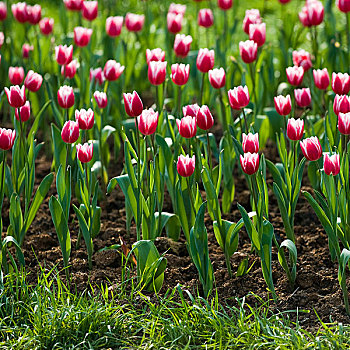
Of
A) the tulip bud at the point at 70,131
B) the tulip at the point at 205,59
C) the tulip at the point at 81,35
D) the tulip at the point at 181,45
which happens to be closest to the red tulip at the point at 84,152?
the tulip bud at the point at 70,131

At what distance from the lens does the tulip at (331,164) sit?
278 centimetres

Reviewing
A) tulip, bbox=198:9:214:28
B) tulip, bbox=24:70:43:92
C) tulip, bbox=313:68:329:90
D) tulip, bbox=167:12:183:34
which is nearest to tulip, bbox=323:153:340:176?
tulip, bbox=313:68:329:90

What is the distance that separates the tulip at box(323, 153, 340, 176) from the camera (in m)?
2.78

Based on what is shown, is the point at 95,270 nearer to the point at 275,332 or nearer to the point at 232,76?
the point at 275,332

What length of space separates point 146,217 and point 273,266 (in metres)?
0.64

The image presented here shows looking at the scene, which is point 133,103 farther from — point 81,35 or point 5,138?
point 81,35

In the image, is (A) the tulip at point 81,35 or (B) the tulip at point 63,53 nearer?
(B) the tulip at point 63,53

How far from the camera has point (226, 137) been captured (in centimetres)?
381

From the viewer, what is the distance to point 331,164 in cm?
278

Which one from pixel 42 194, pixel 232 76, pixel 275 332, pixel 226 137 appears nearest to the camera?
pixel 275 332

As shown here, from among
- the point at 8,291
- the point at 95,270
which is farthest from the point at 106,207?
the point at 8,291

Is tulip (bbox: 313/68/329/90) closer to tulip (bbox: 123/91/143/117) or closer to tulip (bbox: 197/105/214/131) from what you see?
tulip (bbox: 197/105/214/131)

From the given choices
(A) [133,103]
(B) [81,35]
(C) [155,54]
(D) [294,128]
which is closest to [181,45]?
(C) [155,54]

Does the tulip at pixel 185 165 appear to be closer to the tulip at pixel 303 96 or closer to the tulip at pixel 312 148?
the tulip at pixel 312 148
